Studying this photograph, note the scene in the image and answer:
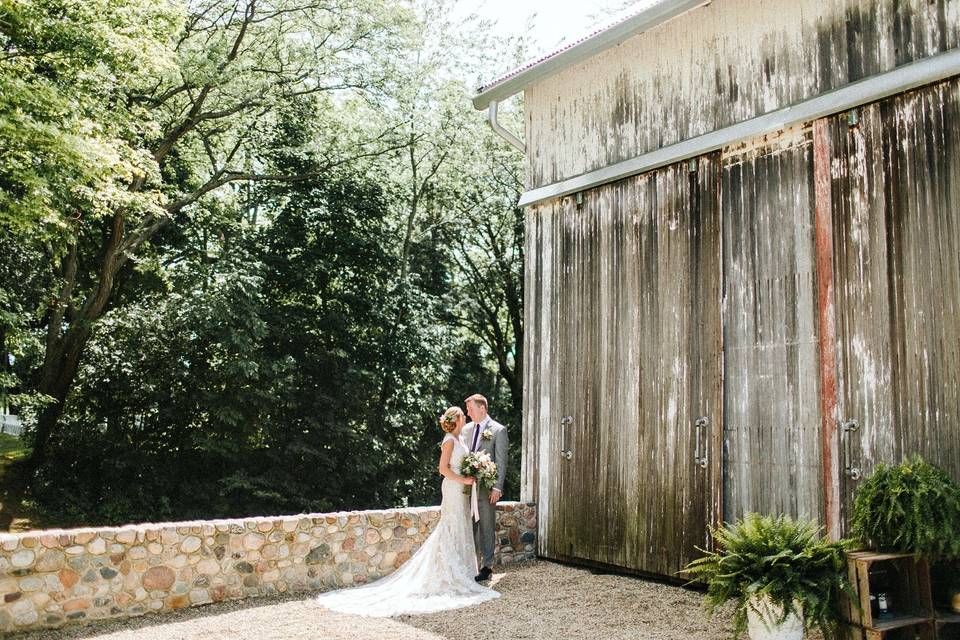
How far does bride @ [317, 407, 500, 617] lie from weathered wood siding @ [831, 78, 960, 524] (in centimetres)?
366

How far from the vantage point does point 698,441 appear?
25.3 ft

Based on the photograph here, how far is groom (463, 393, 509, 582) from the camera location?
26.9 feet

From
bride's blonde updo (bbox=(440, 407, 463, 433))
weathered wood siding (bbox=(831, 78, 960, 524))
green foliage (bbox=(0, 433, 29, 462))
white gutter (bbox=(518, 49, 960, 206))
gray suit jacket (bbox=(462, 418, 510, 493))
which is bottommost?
green foliage (bbox=(0, 433, 29, 462))

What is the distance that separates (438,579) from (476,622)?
42.3 inches

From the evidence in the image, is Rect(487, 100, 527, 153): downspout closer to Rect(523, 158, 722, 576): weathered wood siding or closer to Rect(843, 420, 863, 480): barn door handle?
Rect(523, 158, 722, 576): weathered wood siding

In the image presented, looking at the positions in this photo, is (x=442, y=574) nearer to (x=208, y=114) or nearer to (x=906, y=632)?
(x=906, y=632)

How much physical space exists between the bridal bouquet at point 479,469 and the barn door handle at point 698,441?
6.91ft

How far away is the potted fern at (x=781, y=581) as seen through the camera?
5.24 metres

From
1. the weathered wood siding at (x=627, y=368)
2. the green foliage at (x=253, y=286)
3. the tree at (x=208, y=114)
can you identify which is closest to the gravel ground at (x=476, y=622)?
the weathered wood siding at (x=627, y=368)

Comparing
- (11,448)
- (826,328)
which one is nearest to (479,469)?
(826,328)

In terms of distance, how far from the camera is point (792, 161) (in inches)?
285

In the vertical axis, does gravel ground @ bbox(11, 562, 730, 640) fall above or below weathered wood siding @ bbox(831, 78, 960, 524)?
below

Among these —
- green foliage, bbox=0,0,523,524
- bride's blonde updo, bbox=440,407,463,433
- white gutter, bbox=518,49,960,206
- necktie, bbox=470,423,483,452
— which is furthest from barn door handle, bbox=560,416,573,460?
green foliage, bbox=0,0,523,524

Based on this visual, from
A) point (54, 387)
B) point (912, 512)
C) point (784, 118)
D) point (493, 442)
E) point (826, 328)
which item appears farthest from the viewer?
point (54, 387)
